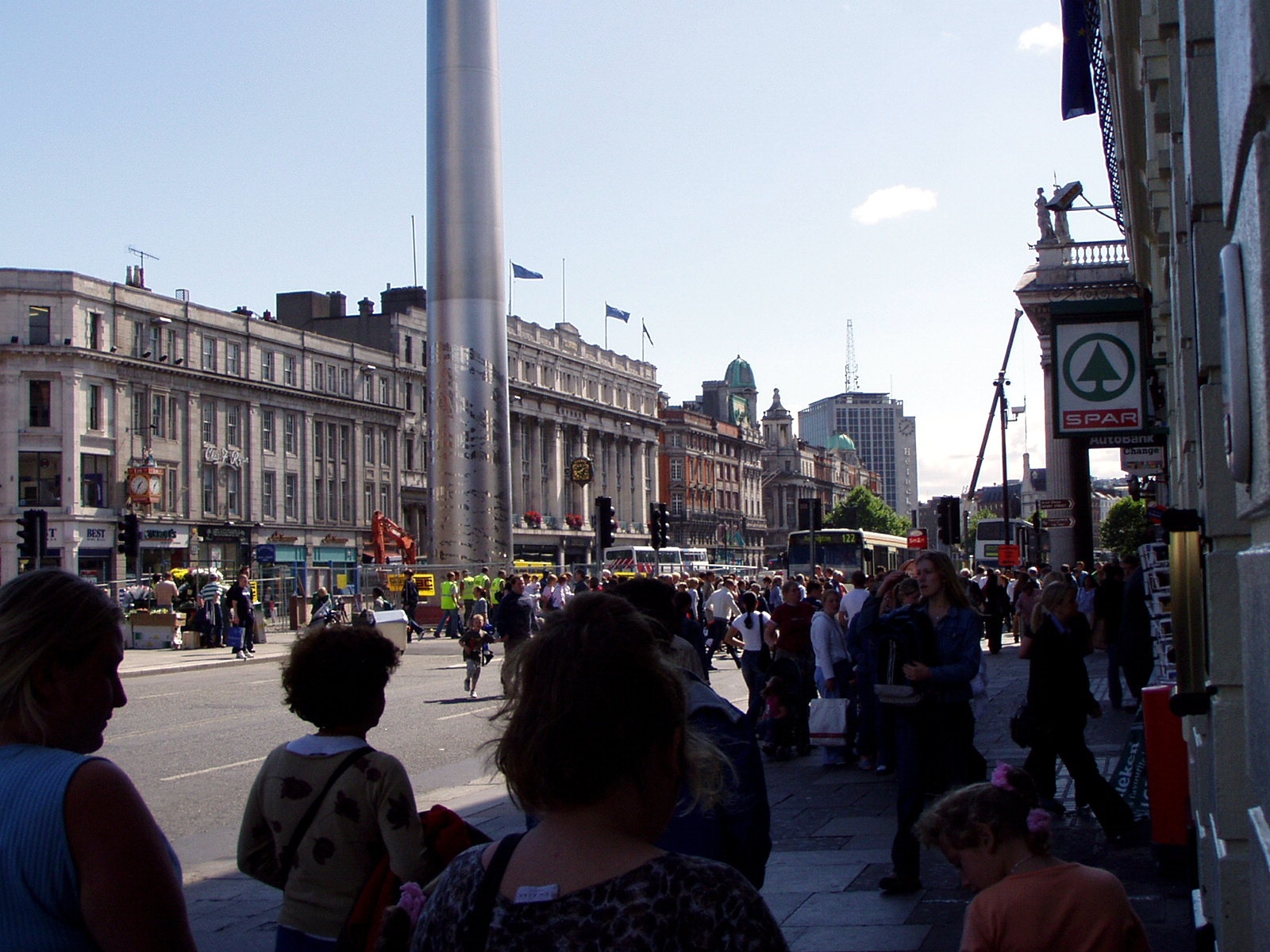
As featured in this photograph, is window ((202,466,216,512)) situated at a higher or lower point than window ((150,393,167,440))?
lower

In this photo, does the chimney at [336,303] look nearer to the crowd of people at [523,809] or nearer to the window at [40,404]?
the window at [40,404]

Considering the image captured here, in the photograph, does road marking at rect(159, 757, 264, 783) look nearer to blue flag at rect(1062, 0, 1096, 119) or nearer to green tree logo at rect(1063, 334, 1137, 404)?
green tree logo at rect(1063, 334, 1137, 404)

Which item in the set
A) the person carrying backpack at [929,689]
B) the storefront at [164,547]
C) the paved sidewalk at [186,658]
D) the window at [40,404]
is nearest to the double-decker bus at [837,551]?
the paved sidewalk at [186,658]

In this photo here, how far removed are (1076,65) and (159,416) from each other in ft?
166

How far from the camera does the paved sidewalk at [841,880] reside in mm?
6832

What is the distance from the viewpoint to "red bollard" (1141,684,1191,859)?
784 cm

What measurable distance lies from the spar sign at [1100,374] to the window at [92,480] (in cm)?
5060

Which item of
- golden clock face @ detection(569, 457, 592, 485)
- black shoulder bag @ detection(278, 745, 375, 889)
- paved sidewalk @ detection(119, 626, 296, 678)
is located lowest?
paved sidewalk @ detection(119, 626, 296, 678)

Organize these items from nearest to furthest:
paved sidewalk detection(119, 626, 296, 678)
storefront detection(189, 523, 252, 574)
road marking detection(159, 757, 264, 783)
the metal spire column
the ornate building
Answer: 1. road marking detection(159, 757, 264, 783)
2. paved sidewalk detection(119, 626, 296, 678)
3. the metal spire column
4. storefront detection(189, 523, 252, 574)
5. the ornate building

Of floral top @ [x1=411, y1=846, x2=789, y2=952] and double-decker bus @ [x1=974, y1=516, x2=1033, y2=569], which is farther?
double-decker bus @ [x1=974, y1=516, x2=1033, y2=569]

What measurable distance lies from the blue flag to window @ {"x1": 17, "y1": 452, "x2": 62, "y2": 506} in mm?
47780

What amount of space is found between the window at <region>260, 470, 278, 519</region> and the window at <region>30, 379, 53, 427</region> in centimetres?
1278

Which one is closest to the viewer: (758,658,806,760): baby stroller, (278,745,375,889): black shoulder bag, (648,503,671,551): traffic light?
(278,745,375,889): black shoulder bag

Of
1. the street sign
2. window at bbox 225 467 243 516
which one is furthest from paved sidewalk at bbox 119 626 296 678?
window at bbox 225 467 243 516
